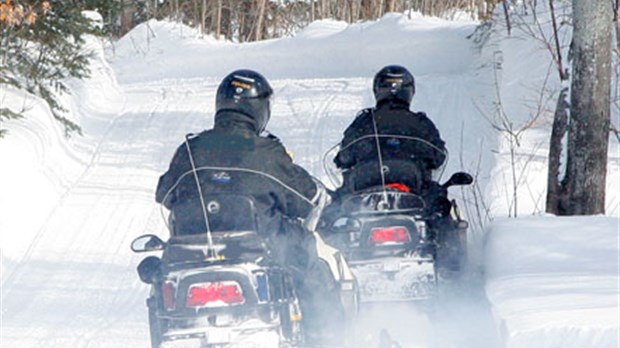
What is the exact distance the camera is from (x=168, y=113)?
64.7ft

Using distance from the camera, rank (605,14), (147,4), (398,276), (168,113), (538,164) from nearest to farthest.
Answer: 1. (398,276)
2. (605,14)
3. (538,164)
4. (168,113)
5. (147,4)

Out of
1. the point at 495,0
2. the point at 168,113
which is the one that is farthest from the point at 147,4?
the point at 168,113

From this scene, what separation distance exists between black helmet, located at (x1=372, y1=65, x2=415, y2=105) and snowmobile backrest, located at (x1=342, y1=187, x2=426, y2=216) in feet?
3.56

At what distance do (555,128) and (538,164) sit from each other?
335 centimetres

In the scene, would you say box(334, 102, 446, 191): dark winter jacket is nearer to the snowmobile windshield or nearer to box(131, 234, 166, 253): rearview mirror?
the snowmobile windshield

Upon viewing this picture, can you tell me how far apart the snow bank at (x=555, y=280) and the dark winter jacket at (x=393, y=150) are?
785 millimetres

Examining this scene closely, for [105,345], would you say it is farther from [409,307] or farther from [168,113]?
[168,113]

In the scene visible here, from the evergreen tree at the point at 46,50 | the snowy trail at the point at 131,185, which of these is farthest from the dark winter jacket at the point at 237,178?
the evergreen tree at the point at 46,50

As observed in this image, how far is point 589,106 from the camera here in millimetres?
10102

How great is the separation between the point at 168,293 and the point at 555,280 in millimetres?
2502

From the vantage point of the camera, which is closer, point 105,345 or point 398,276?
point 398,276

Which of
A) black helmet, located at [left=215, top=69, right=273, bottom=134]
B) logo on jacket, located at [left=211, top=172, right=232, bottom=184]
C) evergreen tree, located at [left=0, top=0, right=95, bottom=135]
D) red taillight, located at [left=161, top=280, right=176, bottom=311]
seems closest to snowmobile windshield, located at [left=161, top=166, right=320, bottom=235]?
logo on jacket, located at [left=211, top=172, right=232, bottom=184]

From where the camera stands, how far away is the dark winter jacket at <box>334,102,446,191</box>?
8117 mm

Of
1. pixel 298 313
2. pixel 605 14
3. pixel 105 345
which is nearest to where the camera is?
pixel 298 313
